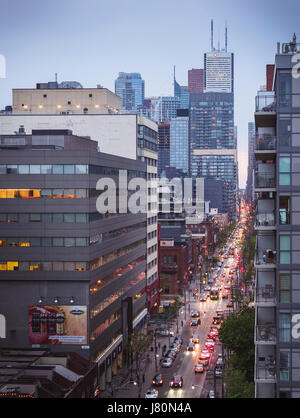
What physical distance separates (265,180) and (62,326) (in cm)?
3633

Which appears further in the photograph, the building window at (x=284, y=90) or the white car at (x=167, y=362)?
the white car at (x=167, y=362)

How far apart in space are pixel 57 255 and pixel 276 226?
35.7 meters

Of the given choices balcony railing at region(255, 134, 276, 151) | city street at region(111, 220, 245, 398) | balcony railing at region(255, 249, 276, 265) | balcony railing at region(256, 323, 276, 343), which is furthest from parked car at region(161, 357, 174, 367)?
balcony railing at region(255, 134, 276, 151)

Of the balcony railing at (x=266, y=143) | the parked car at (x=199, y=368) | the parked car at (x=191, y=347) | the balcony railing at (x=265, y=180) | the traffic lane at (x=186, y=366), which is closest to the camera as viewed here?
the balcony railing at (x=266, y=143)

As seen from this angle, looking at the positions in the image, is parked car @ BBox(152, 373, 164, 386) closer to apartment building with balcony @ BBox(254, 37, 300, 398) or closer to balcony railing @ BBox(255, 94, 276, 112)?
apartment building with balcony @ BBox(254, 37, 300, 398)

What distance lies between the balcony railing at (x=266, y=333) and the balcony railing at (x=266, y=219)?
206 inches

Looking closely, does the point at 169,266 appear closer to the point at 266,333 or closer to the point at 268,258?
the point at 268,258

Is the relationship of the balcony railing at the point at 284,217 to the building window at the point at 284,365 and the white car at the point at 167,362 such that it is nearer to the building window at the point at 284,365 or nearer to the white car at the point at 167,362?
the building window at the point at 284,365

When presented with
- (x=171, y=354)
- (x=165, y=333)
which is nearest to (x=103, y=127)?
(x=165, y=333)

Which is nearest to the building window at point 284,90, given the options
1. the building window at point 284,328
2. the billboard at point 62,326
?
the building window at point 284,328

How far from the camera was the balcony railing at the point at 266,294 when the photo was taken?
103ft

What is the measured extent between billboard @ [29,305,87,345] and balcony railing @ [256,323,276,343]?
33169mm

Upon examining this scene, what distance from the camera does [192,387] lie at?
67.1m

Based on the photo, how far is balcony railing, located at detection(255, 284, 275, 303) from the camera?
31484 mm
